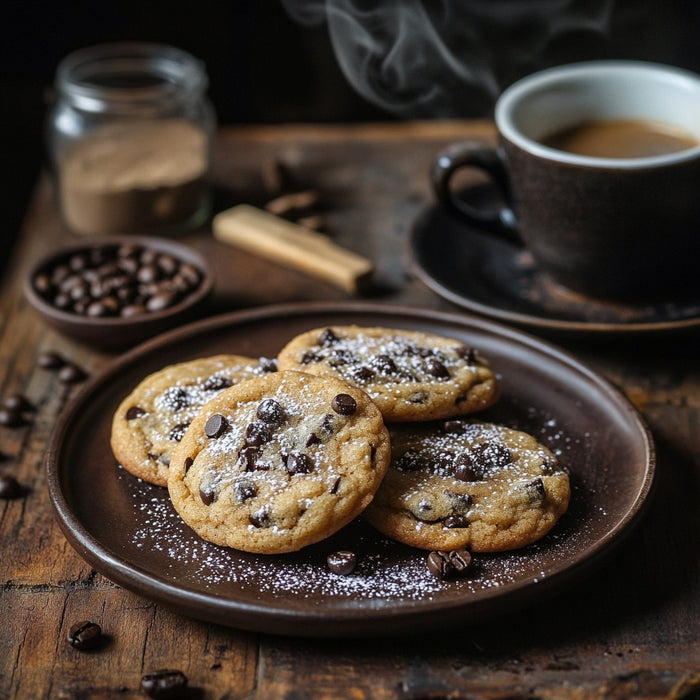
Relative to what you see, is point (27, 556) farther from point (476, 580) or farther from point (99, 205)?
point (99, 205)

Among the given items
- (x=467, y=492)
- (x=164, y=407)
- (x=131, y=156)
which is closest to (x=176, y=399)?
(x=164, y=407)

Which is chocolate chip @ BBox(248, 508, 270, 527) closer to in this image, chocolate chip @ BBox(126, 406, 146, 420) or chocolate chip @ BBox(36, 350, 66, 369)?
chocolate chip @ BBox(126, 406, 146, 420)

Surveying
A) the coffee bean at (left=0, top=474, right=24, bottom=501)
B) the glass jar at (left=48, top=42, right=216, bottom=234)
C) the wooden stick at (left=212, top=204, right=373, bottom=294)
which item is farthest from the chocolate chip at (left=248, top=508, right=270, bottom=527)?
the glass jar at (left=48, top=42, right=216, bottom=234)

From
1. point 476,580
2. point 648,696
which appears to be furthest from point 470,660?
point 648,696

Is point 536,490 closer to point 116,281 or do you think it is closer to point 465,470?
point 465,470

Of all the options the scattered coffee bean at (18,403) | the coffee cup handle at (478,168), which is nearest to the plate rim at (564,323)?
the coffee cup handle at (478,168)

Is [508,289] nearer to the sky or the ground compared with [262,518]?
nearer to the ground

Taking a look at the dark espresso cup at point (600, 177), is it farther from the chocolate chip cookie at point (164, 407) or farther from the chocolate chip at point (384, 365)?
the chocolate chip cookie at point (164, 407)
